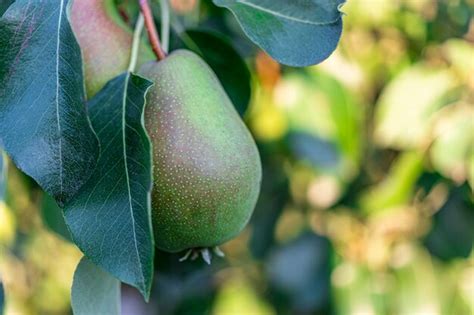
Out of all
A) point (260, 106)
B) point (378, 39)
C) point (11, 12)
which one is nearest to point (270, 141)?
point (260, 106)

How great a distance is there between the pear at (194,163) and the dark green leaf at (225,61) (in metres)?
0.22

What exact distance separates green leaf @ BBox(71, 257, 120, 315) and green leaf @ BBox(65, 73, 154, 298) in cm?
7

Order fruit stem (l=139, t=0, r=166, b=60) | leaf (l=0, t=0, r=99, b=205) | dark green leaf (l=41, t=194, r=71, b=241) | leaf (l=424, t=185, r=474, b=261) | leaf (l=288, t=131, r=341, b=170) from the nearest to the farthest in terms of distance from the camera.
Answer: leaf (l=0, t=0, r=99, b=205) → fruit stem (l=139, t=0, r=166, b=60) → dark green leaf (l=41, t=194, r=71, b=241) → leaf (l=288, t=131, r=341, b=170) → leaf (l=424, t=185, r=474, b=261)

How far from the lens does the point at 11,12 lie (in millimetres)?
570

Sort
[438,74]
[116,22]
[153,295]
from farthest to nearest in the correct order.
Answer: [153,295], [438,74], [116,22]

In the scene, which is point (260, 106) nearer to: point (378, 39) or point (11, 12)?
point (378, 39)

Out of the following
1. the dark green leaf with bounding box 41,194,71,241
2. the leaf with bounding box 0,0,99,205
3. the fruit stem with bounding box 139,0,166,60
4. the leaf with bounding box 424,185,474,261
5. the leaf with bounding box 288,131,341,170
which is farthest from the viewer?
the leaf with bounding box 424,185,474,261

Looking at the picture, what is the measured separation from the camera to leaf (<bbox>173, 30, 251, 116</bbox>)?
878mm

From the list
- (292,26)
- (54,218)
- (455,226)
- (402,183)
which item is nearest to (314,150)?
(402,183)

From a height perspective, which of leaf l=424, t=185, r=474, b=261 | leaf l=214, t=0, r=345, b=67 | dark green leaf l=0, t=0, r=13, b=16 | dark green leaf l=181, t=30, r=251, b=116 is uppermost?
dark green leaf l=0, t=0, r=13, b=16

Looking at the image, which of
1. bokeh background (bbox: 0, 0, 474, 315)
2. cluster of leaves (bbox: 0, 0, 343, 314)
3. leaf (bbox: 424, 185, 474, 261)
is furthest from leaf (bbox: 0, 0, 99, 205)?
leaf (bbox: 424, 185, 474, 261)

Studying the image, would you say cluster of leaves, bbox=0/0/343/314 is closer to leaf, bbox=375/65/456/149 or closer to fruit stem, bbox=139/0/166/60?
fruit stem, bbox=139/0/166/60

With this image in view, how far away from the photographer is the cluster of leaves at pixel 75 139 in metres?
0.55

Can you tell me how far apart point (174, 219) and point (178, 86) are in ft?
0.35
